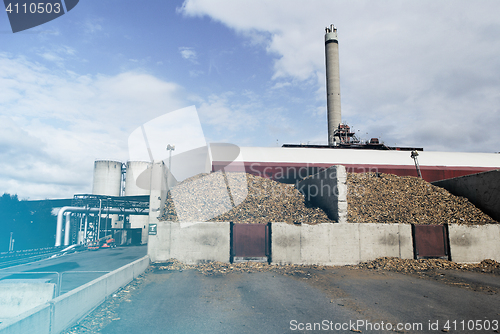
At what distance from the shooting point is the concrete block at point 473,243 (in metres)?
13.3

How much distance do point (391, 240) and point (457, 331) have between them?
24.3ft

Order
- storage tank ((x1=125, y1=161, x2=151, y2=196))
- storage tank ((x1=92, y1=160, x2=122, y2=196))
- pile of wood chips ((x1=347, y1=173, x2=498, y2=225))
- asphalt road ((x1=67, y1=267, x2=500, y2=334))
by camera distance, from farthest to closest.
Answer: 1. storage tank ((x1=125, y1=161, x2=151, y2=196))
2. storage tank ((x1=92, y1=160, x2=122, y2=196))
3. pile of wood chips ((x1=347, y1=173, x2=498, y2=225))
4. asphalt road ((x1=67, y1=267, x2=500, y2=334))

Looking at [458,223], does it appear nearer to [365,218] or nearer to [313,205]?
[365,218]

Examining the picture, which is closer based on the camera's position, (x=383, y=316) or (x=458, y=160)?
(x=383, y=316)

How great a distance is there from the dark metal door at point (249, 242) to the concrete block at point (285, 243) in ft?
1.15

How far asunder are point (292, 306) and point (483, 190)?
14045 mm

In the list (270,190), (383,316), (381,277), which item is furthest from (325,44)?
(383,316)

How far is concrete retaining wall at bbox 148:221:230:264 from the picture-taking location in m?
12.9

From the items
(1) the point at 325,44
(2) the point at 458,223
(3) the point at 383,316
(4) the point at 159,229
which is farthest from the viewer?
(1) the point at 325,44

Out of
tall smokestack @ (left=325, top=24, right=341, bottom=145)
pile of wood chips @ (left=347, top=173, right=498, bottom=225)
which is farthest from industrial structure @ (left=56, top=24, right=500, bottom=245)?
pile of wood chips @ (left=347, top=173, right=498, bottom=225)

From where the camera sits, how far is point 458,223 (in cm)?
1395

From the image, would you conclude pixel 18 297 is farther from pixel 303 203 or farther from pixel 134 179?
pixel 134 179

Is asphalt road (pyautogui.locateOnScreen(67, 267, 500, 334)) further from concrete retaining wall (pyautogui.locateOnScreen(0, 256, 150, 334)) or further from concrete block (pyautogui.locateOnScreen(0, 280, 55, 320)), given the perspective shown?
concrete block (pyautogui.locateOnScreen(0, 280, 55, 320))

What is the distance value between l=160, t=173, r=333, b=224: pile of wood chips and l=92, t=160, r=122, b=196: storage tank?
2374 cm
